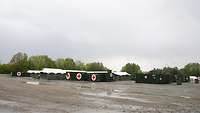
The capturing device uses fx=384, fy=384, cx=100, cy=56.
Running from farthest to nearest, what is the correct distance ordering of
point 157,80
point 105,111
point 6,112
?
point 157,80 < point 105,111 < point 6,112

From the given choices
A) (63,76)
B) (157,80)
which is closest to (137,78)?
(157,80)

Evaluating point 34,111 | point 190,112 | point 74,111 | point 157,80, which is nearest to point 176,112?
point 190,112

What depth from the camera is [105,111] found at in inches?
622

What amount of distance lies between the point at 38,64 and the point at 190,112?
178019 mm

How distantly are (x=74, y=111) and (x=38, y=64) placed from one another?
179 m

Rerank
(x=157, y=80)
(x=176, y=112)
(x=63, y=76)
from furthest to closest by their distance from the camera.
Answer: (x=63, y=76), (x=157, y=80), (x=176, y=112)

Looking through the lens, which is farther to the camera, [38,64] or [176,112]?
[38,64]

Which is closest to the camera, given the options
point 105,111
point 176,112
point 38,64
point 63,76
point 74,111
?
point 74,111

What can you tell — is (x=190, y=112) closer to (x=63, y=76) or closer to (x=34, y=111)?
(x=34, y=111)

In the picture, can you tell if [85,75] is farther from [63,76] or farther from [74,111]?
[74,111]

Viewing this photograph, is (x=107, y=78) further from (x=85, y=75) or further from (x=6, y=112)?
(x=6, y=112)

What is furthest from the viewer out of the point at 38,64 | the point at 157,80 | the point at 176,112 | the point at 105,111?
the point at 38,64

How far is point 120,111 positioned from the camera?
52.8ft

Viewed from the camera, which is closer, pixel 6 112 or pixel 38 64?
pixel 6 112
